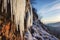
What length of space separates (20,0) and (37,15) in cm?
33

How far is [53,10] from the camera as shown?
89.7 inches

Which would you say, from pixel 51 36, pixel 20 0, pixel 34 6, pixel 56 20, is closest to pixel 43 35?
pixel 51 36

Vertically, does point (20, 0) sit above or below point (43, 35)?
above

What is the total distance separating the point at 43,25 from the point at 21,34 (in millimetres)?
340

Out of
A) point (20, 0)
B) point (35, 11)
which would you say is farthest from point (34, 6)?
point (20, 0)

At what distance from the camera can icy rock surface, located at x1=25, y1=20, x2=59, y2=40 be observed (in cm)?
220

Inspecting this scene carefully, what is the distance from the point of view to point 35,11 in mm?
2256

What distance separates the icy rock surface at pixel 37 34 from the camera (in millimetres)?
2203

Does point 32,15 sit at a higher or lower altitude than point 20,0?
lower

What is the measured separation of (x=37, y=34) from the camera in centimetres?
221

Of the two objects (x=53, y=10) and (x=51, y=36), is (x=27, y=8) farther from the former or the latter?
(x=51, y=36)

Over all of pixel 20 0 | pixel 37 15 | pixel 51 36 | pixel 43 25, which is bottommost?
pixel 51 36

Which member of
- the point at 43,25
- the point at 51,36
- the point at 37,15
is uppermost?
the point at 37,15

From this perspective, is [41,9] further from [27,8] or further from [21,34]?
[21,34]
